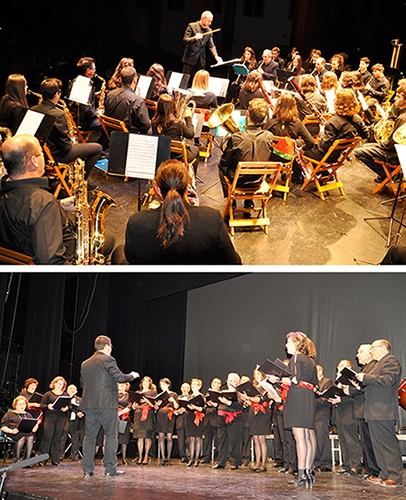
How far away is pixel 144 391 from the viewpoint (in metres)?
7.73

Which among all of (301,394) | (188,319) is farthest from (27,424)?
(188,319)

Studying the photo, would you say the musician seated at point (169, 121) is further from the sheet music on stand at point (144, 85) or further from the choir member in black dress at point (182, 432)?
the choir member in black dress at point (182, 432)

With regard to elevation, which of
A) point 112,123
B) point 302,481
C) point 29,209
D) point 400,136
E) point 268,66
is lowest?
point 302,481

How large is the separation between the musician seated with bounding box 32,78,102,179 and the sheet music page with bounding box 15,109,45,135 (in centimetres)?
A: 23

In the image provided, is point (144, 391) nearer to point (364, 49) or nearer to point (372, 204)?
point (372, 204)

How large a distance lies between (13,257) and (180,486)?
2.96 meters

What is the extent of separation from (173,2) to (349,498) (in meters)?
11.7

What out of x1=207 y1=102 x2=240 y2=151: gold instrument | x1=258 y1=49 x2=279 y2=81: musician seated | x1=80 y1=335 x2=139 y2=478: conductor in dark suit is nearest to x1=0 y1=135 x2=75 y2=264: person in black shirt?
x1=80 y1=335 x2=139 y2=478: conductor in dark suit

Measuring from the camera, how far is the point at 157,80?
8367mm

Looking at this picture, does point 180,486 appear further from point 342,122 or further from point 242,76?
point 242,76

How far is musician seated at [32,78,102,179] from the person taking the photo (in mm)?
5855

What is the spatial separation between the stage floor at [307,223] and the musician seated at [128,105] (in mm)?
657

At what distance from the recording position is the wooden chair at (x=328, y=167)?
6.36 m

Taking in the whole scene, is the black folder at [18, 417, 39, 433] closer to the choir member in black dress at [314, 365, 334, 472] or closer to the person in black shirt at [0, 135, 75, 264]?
the choir member in black dress at [314, 365, 334, 472]
